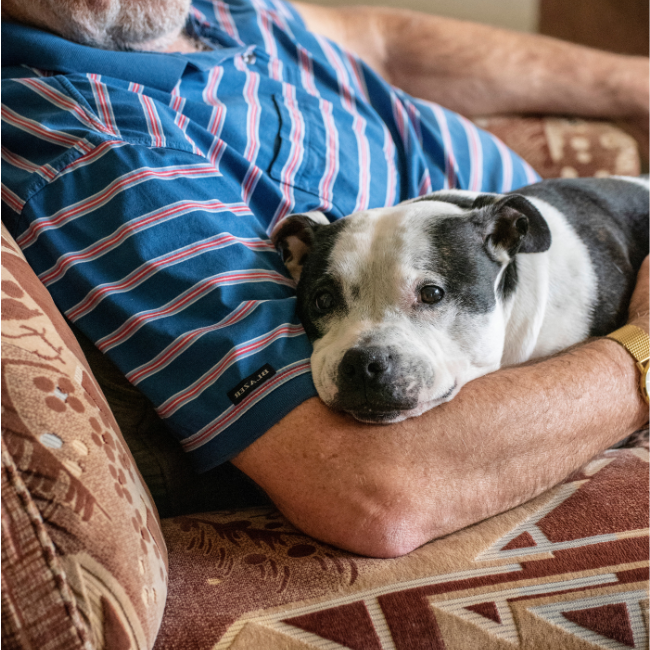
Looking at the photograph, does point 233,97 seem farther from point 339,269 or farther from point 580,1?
point 580,1

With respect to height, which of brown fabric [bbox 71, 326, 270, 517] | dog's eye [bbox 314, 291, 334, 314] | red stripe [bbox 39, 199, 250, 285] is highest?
red stripe [bbox 39, 199, 250, 285]

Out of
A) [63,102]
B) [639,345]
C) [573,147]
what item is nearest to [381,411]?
[639,345]

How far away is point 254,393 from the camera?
0.93m

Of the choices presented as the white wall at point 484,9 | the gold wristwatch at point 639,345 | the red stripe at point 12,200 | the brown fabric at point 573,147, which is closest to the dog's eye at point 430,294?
the gold wristwatch at point 639,345

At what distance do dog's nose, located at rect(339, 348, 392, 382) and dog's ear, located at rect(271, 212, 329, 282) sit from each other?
0.31 metres

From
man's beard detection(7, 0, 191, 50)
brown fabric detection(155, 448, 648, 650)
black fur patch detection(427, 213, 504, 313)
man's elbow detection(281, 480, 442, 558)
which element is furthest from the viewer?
man's beard detection(7, 0, 191, 50)

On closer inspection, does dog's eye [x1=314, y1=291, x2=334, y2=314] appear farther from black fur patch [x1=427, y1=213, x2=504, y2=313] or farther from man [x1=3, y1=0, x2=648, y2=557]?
black fur patch [x1=427, y1=213, x2=504, y2=313]

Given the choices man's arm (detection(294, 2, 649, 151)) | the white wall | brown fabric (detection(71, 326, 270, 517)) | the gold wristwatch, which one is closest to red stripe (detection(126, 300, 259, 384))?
brown fabric (detection(71, 326, 270, 517))

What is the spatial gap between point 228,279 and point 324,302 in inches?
7.6

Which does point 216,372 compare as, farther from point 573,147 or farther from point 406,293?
point 573,147

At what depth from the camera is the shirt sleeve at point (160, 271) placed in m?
0.94

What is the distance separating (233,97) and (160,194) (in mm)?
407

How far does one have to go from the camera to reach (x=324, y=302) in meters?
1.11

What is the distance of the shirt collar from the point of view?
3.75ft
